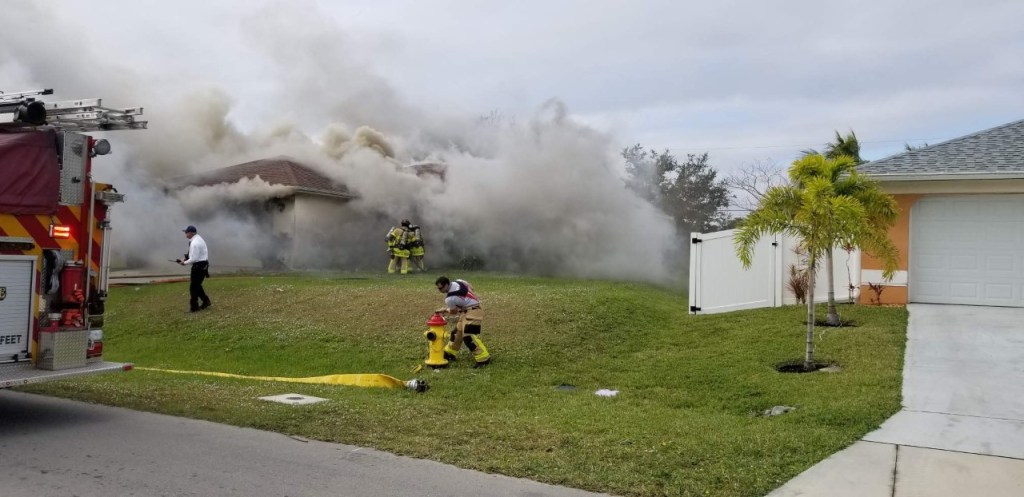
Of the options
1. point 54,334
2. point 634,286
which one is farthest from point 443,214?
point 54,334

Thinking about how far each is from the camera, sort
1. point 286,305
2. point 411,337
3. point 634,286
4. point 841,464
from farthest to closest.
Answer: point 634,286 → point 286,305 → point 411,337 → point 841,464

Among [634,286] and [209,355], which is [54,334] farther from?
[634,286]

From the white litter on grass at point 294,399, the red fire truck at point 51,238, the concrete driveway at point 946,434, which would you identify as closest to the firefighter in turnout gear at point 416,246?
the white litter on grass at point 294,399

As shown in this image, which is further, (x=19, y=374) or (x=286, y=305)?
(x=286, y=305)

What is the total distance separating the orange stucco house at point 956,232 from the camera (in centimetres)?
1234

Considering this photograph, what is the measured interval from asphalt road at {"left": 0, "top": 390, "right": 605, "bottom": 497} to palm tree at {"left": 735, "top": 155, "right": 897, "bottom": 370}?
5278 mm

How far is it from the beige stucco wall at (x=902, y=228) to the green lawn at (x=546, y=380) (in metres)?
0.90

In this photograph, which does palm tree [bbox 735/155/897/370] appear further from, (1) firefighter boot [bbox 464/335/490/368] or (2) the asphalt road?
(2) the asphalt road

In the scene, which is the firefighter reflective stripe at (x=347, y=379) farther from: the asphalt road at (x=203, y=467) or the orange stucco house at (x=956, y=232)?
the orange stucco house at (x=956, y=232)

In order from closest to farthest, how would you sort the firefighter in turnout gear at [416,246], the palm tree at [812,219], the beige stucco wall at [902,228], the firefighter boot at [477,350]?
the palm tree at [812,219]
the firefighter boot at [477,350]
the beige stucco wall at [902,228]
the firefighter in turnout gear at [416,246]

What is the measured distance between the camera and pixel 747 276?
13828mm

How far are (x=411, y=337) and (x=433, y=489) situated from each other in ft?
21.3

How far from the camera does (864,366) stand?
28.2 feet

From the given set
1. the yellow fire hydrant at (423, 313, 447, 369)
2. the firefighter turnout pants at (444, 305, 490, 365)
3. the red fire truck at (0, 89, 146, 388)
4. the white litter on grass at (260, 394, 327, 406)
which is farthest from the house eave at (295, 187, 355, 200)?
the red fire truck at (0, 89, 146, 388)
